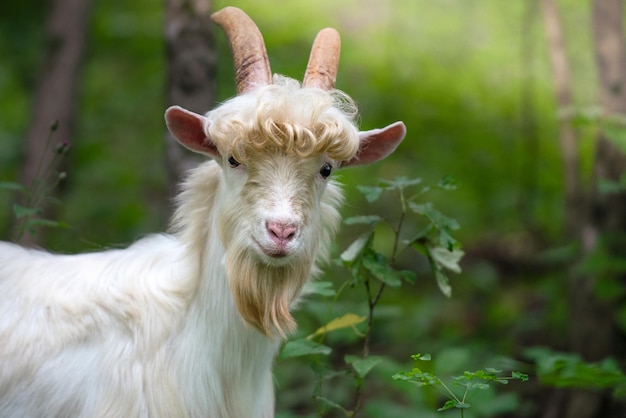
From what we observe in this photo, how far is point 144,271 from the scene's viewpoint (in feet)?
14.9

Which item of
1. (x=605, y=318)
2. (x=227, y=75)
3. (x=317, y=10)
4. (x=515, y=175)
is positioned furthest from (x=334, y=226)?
(x=317, y=10)

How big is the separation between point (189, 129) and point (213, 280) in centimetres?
76

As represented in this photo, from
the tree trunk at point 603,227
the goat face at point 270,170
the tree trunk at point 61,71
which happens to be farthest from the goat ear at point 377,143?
the tree trunk at point 61,71

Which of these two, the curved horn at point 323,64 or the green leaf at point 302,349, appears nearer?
the curved horn at point 323,64

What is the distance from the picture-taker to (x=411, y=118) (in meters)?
13.2

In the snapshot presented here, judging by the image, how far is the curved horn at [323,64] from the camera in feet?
14.3

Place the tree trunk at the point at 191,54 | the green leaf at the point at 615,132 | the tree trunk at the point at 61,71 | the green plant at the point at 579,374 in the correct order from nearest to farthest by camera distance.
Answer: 1. the green plant at the point at 579,374
2. the tree trunk at the point at 191,54
3. the green leaf at the point at 615,132
4. the tree trunk at the point at 61,71

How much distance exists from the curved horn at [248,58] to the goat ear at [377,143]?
60 cm

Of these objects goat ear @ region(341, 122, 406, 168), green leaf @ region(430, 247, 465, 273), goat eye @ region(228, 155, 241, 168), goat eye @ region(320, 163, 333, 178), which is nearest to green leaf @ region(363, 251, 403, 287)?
green leaf @ region(430, 247, 465, 273)

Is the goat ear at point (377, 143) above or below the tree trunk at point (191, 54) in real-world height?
below

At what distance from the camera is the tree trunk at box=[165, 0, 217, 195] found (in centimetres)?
621

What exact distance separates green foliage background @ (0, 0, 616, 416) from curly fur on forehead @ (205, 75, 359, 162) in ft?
19.5

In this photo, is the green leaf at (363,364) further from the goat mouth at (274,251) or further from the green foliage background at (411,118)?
the green foliage background at (411,118)

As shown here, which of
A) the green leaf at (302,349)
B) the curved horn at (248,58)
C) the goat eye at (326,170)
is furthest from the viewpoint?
the green leaf at (302,349)
